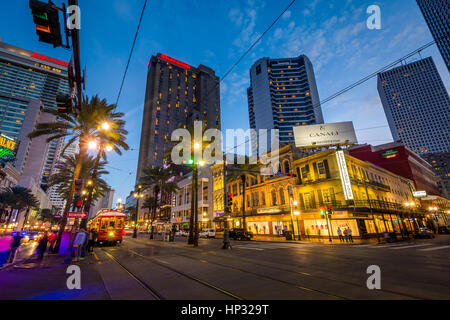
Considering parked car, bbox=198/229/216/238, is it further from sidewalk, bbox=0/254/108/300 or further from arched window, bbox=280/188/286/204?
sidewalk, bbox=0/254/108/300

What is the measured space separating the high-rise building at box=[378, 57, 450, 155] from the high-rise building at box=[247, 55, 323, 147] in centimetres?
7342

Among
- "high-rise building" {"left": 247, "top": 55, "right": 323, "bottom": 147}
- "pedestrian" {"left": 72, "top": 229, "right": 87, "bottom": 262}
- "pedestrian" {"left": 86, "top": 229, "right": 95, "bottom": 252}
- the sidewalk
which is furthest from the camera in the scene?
"high-rise building" {"left": 247, "top": 55, "right": 323, "bottom": 147}

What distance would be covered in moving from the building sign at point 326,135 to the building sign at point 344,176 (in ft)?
→ 15.0

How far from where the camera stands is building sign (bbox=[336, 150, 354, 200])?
2700 centimetres

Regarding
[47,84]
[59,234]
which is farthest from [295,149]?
[47,84]

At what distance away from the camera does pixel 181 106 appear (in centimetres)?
15300

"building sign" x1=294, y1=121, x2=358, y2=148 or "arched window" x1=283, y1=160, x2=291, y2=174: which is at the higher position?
"building sign" x1=294, y1=121, x2=358, y2=148

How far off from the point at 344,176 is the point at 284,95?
362ft

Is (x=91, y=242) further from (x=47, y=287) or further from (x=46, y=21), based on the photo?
(x=46, y=21)

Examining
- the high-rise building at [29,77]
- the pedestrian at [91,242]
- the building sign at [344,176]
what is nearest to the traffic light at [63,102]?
the pedestrian at [91,242]

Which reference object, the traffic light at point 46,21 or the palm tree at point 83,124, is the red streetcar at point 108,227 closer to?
the palm tree at point 83,124

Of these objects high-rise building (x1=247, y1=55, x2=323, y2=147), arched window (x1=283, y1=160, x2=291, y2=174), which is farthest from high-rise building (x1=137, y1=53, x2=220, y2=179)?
arched window (x1=283, y1=160, x2=291, y2=174)

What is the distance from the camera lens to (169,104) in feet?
490
